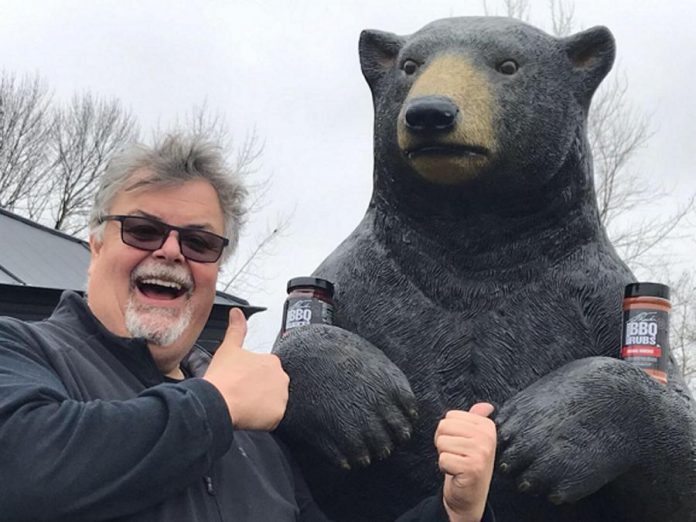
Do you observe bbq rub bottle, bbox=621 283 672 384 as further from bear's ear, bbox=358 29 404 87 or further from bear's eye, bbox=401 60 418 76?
bear's ear, bbox=358 29 404 87

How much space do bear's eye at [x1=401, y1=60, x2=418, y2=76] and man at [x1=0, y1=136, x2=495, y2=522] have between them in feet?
1.86

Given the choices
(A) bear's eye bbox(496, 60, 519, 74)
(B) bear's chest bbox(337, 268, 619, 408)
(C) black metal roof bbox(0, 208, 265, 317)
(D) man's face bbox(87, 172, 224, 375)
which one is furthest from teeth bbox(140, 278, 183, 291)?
(C) black metal roof bbox(0, 208, 265, 317)

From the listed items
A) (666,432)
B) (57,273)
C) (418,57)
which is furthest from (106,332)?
(57,273)

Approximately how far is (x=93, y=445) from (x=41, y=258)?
9.01m

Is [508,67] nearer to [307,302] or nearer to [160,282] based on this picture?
[307,302]

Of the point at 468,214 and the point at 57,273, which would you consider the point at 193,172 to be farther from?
the point at 57,273

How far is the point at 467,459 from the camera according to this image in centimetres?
175

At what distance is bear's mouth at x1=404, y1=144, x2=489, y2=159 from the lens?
2199mm

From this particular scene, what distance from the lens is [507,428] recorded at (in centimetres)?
207

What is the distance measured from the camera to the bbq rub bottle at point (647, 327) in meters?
2.18

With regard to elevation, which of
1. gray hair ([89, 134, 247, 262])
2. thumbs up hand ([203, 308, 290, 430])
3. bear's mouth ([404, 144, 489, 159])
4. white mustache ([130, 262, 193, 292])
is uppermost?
bear's mouth ([404, 144, 489, 159])

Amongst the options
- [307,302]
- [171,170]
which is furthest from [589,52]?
[171,170]

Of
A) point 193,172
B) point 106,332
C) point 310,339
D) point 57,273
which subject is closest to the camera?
point 106,332

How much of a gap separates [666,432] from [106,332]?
1305mm
